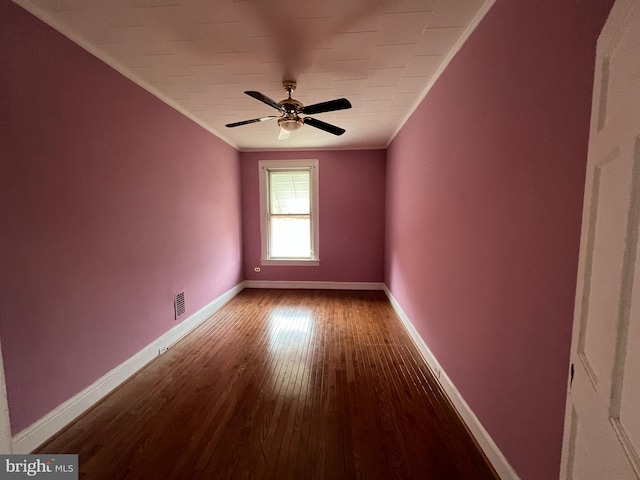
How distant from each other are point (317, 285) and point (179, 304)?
99.1 inches

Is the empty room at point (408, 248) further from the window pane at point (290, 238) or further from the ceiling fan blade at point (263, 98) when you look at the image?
the window pane at point (290, 238)

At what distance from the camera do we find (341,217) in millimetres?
4691

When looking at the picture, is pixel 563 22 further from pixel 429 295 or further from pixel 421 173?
pixel 429 295

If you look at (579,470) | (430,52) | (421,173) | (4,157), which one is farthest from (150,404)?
(430,52)

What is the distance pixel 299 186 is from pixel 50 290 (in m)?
3.71

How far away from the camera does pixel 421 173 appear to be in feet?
8.55

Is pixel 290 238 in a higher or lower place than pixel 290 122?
lower

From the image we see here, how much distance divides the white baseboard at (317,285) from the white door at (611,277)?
4.00 metres

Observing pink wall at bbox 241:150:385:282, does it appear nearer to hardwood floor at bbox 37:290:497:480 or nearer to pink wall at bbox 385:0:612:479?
hardwood floor at bbox 37:290:497:480

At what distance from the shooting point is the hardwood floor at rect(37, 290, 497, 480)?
1378 mm

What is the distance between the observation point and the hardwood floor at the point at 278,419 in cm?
138

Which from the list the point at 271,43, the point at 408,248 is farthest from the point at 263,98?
the point at 408,248

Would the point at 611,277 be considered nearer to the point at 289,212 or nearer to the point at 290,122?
the point at 290,122

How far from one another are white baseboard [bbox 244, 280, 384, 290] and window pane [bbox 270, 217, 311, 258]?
0.54 meters
